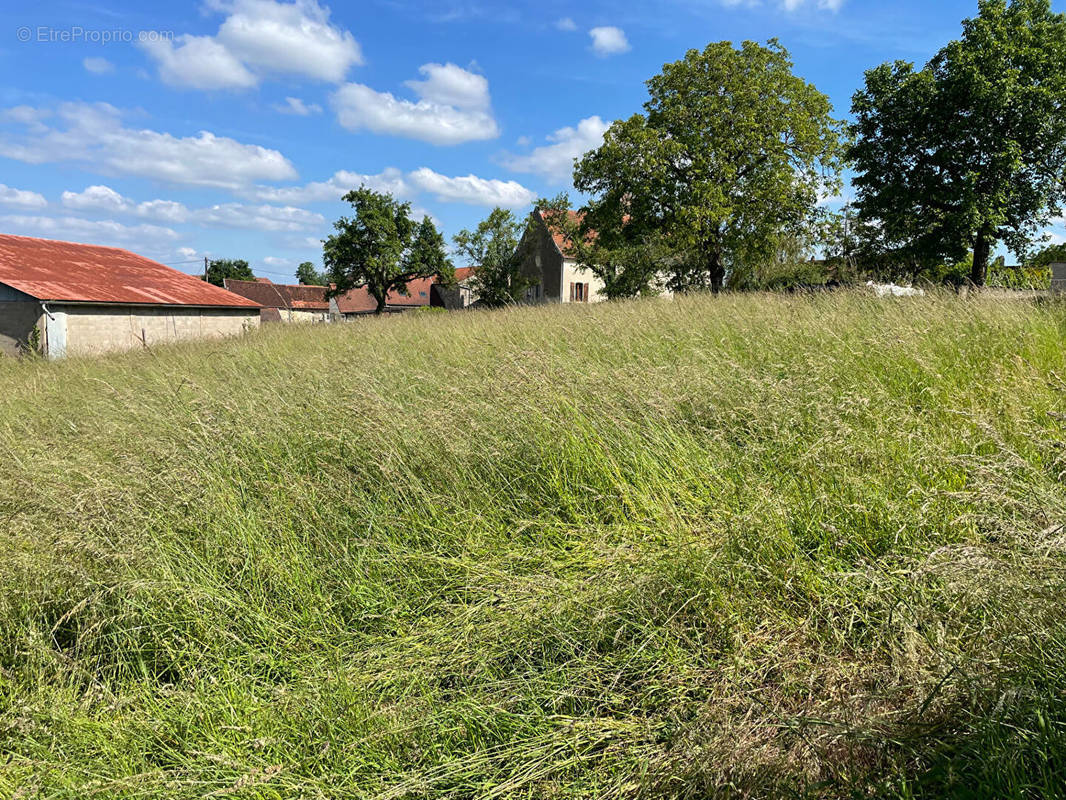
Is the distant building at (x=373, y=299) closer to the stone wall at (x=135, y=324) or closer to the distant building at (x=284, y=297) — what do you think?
the distant building at (x=284, y=297)

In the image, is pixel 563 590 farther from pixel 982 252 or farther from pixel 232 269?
pixel 232 269

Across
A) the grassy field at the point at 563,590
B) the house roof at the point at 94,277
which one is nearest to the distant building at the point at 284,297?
the house roof at the point at 94,277

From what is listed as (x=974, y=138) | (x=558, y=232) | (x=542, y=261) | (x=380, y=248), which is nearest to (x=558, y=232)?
(x=558, y=232)

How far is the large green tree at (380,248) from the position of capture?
47.1m

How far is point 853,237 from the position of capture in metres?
35.2

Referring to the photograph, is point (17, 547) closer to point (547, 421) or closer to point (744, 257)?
point (547, 421)

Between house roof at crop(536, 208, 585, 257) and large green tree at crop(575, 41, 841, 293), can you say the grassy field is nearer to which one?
large green tree at crop(575, 41, 841, 293)

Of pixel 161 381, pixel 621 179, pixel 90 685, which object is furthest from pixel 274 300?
pixel 90 685

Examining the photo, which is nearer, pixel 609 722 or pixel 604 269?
pixel 609 722

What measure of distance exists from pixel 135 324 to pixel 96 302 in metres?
1.91

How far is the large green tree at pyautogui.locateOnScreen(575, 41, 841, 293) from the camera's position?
23312 mm

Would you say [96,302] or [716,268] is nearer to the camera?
[96,302]

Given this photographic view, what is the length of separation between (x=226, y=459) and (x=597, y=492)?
2.54 meters

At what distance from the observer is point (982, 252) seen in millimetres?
21828
